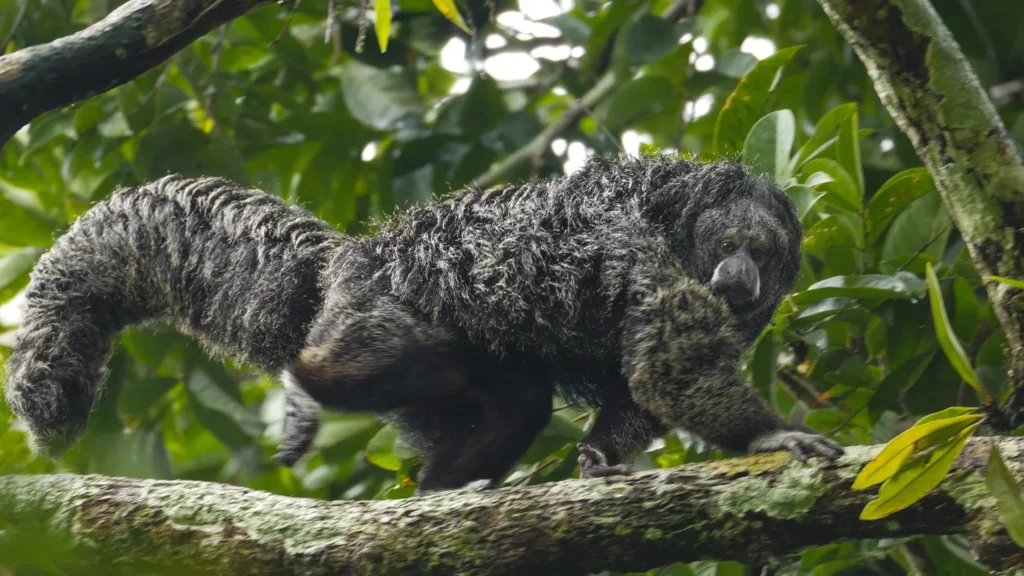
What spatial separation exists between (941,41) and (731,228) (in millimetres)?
1410

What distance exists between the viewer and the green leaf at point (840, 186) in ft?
15.4

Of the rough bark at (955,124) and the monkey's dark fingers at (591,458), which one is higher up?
the rough bark at (955,124)

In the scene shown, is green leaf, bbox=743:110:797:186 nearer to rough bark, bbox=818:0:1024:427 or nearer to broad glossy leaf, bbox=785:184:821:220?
broad glossy leaf, bbox=785:184:821:220

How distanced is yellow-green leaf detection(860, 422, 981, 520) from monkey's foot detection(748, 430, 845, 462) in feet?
1.25

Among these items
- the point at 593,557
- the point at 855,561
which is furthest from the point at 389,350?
the point at 855,561

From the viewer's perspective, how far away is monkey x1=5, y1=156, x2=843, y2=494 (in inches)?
168

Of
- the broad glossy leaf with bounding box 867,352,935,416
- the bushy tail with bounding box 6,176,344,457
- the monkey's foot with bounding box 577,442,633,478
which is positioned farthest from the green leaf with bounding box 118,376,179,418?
the broad glossy leaf with bounding box 867,352,935,416

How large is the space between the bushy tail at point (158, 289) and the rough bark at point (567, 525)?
3.85 ft

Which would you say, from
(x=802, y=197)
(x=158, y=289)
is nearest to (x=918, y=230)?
(x=802, y=197)

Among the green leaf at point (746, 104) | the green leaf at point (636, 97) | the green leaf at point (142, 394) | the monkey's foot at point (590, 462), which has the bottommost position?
the monkey's foot at point (590, 462)

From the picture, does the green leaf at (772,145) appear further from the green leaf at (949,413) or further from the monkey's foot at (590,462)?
the green leaf at (949,413)

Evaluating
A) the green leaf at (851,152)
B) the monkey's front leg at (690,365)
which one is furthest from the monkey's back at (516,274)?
the green leaf at (851,152)

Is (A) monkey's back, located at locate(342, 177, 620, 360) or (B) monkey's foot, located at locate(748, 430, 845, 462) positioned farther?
(A) monkey's back, located at locate(342, 177, 620, 360)

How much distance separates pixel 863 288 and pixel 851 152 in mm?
810
